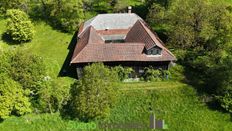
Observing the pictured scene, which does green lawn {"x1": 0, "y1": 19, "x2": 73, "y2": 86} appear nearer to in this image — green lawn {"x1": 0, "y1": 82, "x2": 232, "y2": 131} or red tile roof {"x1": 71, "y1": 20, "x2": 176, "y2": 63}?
red tile roof {"x1": 71, "y1": 20, "x2": 176, "y2": 63}

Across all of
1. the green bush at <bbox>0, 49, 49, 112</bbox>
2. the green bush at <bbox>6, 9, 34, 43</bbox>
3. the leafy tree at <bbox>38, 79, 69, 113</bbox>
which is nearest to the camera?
the leafy tree at <bbox>38, 79, 69, 113</bbox>

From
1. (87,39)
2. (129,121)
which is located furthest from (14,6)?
(129,121)

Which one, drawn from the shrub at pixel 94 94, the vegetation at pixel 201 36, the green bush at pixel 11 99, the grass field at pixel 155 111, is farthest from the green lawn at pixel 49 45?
the vegetation at pixel 201 36

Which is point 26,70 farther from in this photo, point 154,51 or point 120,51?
point 154,51

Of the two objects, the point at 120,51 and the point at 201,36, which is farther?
the point at 201,36

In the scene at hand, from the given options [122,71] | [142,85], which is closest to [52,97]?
[122,71]

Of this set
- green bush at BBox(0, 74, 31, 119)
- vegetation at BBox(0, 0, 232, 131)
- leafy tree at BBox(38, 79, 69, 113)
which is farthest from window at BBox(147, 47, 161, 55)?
green bush at BBox(0, 74, 31, 119)
